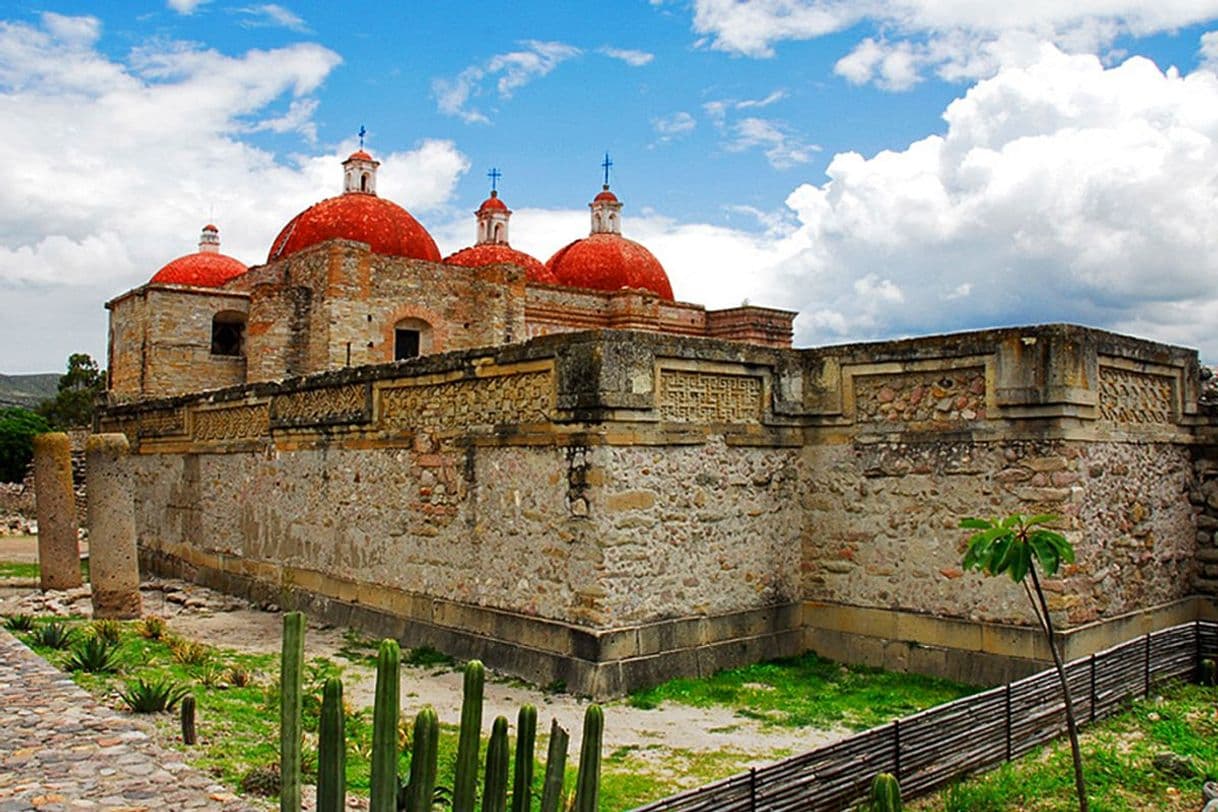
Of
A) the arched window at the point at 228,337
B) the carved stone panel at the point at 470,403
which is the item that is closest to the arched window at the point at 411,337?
the arched window at the point at 228,337

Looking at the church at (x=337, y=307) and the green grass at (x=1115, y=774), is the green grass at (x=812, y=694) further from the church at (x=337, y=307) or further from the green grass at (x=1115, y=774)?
the church at (x=337, y=307)

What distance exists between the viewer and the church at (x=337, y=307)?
23719 millimetres

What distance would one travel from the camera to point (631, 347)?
8.49m

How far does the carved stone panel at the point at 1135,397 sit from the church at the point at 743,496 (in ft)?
0.09

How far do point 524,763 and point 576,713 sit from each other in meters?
3.64

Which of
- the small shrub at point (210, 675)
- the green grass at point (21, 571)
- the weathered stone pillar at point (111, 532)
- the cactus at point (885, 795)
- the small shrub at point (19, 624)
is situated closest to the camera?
the cactus at point (885, 795)

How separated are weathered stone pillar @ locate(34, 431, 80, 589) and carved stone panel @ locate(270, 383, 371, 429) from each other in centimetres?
293

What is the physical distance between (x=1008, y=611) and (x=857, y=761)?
11.1 ft

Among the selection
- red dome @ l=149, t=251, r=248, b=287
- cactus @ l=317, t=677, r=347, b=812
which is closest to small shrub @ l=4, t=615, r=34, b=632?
cactus @ l=317, t=677, r=347, b=812

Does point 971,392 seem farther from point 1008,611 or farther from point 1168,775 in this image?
point 1168,775

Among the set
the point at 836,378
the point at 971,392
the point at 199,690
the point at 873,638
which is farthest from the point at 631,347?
the point at 199,690

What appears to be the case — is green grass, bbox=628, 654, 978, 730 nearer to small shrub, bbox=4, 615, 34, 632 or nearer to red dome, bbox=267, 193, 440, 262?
small shrub, bbox=4, 615, 34, 632

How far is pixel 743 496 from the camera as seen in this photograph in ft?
31.2

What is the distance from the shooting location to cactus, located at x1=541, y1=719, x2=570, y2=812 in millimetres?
4145
